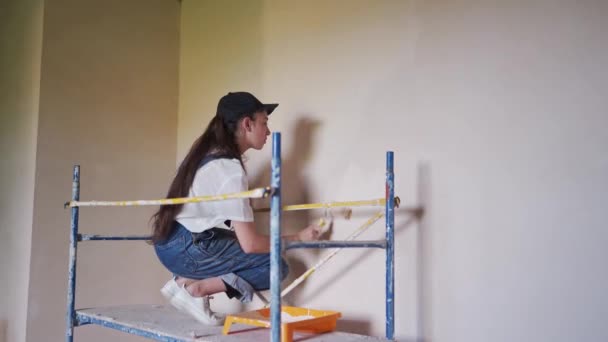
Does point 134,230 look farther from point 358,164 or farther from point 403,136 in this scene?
point 403,136

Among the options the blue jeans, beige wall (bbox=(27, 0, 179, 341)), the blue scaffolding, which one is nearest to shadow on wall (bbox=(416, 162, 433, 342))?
the blue scaffolding

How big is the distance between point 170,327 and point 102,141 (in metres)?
1.37

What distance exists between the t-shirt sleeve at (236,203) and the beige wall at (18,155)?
1.29m

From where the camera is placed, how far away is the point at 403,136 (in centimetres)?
221

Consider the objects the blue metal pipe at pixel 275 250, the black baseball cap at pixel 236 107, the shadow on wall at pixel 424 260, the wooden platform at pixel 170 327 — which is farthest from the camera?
the black baseball cap at pixel 236 107

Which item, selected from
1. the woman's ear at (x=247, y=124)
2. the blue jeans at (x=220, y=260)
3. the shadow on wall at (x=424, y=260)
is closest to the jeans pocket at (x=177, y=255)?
the blue jeans at (x=220, y=260)

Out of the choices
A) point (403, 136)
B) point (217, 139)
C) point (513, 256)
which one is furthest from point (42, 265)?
point (513, 256)

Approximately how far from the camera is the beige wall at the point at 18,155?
279 centimetres

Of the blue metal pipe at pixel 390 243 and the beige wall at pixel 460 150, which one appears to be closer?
the beige wall at pixel 460 150

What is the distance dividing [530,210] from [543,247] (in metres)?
0.12

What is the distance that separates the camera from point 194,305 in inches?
81.4

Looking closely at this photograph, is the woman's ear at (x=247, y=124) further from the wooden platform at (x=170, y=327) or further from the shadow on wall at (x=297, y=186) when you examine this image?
the wooden platform at (x=170, y=327)

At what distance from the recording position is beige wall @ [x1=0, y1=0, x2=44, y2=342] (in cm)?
279

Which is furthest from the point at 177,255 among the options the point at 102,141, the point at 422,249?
the point at 102,141
